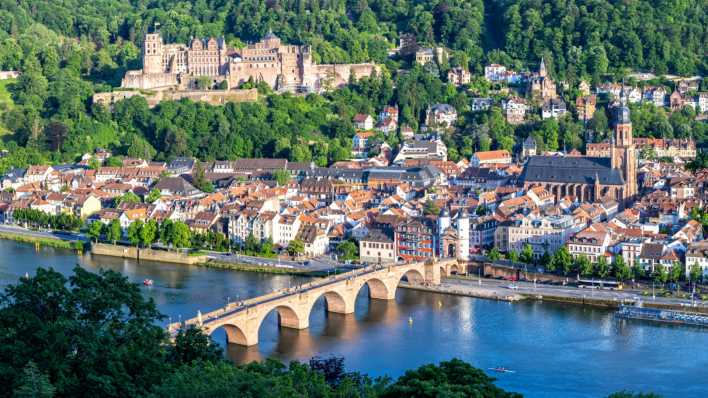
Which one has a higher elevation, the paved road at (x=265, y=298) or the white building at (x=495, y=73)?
the white building at (x=495, y=73)

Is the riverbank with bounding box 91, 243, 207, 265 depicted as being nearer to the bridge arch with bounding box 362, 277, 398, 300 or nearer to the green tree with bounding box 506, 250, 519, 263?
the bridge arch with bounding box 362, 277, 398, 300

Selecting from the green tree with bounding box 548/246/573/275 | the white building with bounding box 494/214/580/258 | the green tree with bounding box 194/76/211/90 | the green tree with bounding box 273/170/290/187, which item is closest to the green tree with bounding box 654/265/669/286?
the green tree with bounding box 548/246/573/275

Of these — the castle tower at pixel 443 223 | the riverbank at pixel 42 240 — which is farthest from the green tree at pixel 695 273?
the riverbank at pixel 42 240

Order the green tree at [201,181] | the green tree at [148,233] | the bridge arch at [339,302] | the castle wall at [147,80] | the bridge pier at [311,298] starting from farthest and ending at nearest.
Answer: the castle wall at [147,80] < the green tree at [201,181] < the green tree at [148,233] < the bridge arch at [339,302] < the bridge pier at [311,298]

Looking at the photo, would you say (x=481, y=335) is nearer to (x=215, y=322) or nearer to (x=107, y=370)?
(x=215, y=322)

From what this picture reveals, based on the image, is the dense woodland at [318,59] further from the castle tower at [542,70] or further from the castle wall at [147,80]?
the castle wall at [147,80]

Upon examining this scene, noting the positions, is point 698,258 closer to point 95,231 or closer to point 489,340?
point 489,340
